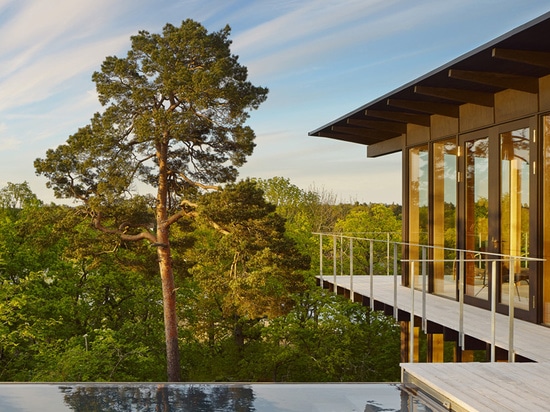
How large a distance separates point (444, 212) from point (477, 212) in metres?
1.15

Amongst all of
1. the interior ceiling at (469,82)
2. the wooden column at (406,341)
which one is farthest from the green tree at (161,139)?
the wooden column at (406,341)

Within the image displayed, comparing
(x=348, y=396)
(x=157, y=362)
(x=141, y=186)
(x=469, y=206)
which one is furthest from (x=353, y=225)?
(x=348, y=396)

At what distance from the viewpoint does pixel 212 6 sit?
68.6 ft

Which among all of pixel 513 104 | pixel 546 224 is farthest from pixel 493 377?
pixel 513 104

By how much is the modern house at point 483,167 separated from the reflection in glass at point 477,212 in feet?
0.05

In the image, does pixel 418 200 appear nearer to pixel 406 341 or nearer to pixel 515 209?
pixel 406 341

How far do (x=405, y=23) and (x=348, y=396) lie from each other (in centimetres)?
2145

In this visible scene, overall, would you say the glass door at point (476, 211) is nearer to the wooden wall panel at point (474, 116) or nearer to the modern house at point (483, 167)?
the modern house at point (483, 167)

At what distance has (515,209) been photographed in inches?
309

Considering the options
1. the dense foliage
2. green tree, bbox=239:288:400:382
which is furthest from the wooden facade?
green tree, bbox=239:288:400:382

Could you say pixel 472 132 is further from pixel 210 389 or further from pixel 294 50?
pixel 294 50

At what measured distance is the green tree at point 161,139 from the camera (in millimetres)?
16547

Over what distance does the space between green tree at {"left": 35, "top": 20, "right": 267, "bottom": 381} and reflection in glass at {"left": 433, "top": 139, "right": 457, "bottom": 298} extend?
7.68 meters

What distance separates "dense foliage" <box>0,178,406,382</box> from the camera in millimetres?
15773
